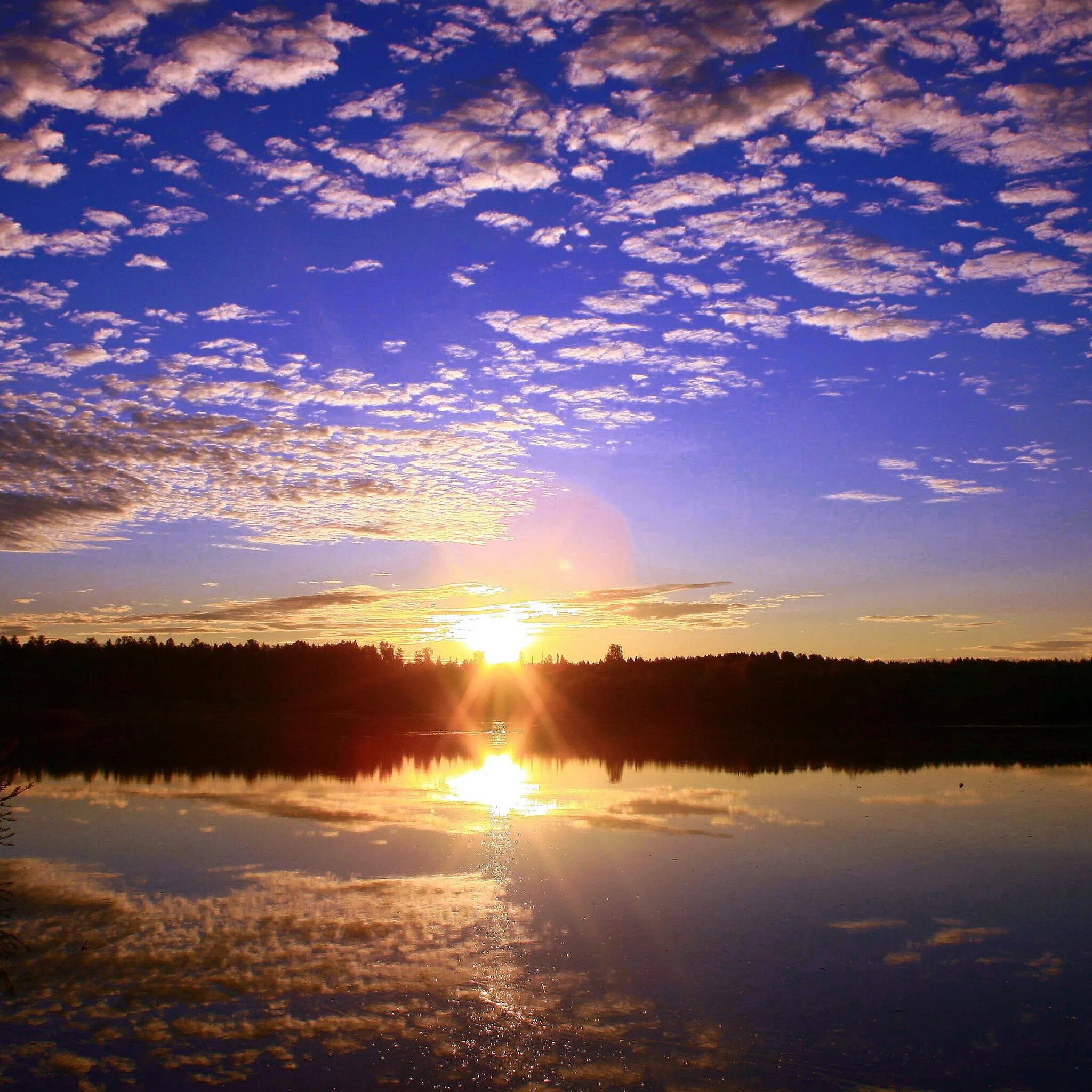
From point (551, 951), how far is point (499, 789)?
1680 cm

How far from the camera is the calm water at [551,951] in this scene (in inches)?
311

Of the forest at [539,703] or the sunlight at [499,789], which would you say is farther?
the forest at [539,703]

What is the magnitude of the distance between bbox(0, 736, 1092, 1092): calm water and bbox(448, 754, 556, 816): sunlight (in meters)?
1.49

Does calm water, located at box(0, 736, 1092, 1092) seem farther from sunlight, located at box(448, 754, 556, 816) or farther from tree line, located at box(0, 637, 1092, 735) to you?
tree line, located at box(0, 637, 1092, 735)

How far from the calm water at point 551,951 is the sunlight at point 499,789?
1.49 metres

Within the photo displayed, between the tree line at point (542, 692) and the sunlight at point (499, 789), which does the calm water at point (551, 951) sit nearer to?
the sunlight at point (499, 789)

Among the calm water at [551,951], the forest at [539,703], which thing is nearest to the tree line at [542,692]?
the forest at [539,703]

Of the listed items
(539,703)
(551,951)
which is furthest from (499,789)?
(539,703)

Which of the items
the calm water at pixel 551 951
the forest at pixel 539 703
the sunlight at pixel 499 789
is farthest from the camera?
the forest at pixel 539 703

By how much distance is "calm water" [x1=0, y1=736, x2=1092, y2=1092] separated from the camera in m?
7.89

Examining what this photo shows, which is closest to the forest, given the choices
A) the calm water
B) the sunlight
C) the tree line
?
the tree line

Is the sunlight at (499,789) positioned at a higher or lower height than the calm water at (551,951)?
lower

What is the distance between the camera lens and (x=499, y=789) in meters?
27.6

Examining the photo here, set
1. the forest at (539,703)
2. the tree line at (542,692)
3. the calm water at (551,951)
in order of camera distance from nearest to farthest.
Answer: the calm water at (551,951) → the forest at (539,703) → the tree line at (542,692)
